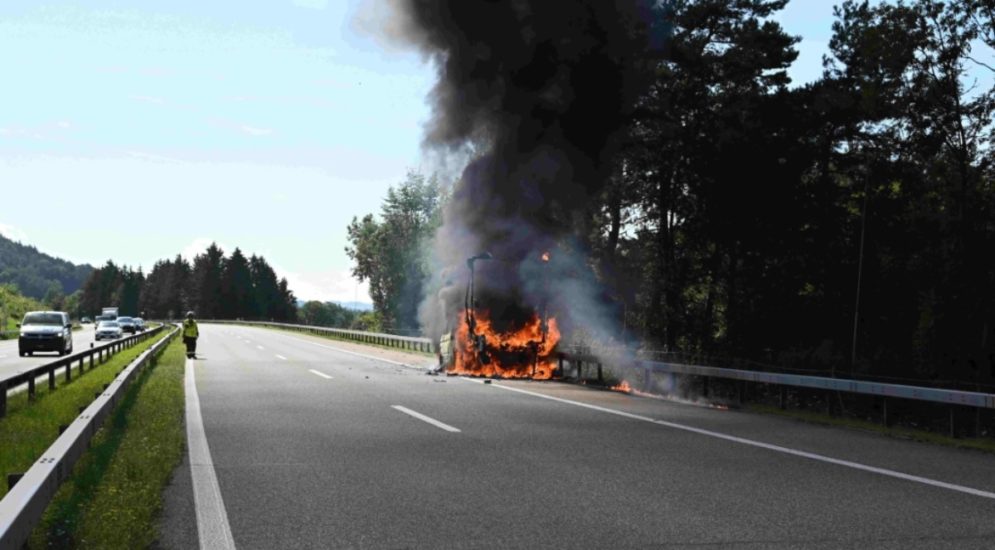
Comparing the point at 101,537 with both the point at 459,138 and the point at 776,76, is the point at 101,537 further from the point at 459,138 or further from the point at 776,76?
the point at 776,76

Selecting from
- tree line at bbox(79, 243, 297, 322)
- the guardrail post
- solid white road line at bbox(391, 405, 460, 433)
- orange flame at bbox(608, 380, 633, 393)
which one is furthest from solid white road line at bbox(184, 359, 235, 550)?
tree line at bbox(79, 243, 297, 322)

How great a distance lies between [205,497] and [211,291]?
16073 cm

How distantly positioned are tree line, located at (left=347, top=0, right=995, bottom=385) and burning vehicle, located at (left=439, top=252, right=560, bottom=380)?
44.5 feet

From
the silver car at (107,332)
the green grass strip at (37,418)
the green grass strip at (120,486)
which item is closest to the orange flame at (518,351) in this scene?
the green grass strip at (37,418)

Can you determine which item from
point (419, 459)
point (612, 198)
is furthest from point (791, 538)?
point (612, 198)

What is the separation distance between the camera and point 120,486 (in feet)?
23.1

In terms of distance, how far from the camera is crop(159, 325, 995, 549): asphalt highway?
5.47 meters

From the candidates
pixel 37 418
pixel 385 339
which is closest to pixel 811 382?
pixel 37 418

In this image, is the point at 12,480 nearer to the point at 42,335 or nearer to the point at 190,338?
the point at 190,338

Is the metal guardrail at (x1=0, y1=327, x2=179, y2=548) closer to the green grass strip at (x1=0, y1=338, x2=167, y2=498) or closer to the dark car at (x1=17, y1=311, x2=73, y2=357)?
the green grass strip at (x1=0, y1=338, x2=167, y2=498)

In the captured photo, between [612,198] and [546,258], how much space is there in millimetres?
17772

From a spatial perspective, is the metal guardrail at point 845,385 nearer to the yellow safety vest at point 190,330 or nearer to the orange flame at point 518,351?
the orange flame at point 518,351

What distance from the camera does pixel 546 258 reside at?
2247cm

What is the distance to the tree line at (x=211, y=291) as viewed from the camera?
524 ft
